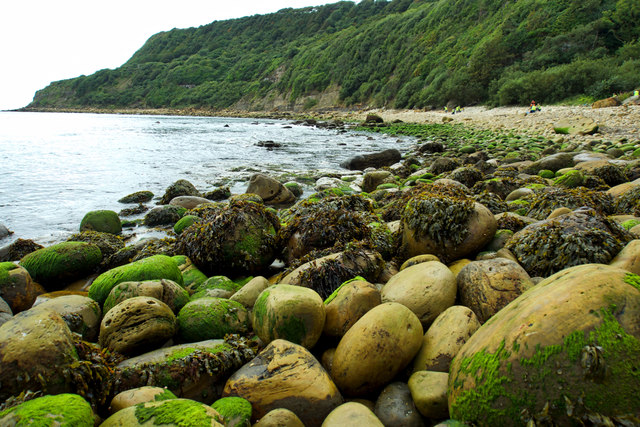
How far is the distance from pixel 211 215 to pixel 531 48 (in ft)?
140

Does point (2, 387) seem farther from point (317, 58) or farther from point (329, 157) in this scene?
point (317, 58)

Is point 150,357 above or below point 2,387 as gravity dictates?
below

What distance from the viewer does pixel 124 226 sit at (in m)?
7.14

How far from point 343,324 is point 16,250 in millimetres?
5706

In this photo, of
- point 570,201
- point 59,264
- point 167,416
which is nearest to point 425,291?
point 167,416

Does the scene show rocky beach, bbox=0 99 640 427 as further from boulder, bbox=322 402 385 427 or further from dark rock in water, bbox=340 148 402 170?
dark rock in water, bbox=340 148 402 170

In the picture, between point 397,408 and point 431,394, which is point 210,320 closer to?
point 397,408

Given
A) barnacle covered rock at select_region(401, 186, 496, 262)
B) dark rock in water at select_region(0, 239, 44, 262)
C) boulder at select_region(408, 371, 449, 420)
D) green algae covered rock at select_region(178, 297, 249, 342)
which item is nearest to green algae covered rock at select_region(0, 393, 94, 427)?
green algae covered rock at select_region(178, 297, 249, 342)

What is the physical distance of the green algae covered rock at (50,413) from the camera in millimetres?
1444

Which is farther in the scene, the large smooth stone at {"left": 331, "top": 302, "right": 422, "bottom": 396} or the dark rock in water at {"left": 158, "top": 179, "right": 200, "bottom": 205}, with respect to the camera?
the dark rock in water at {"left": 158, "top": 179, "right": 200, "bottom": 205}

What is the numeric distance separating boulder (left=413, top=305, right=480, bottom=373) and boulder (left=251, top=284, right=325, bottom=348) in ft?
2.35

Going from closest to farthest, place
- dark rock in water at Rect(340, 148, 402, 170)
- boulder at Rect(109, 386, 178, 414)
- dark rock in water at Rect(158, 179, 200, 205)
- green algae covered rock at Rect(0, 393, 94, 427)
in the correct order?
green algae covered rock at Rect(0, 393, 94, 427), boulder at Rect(109, 386, 178, 414), dark rock in water at Rect(158, 179, 200, 205), dark rock in water at Rect(340, 148, 402, 170)

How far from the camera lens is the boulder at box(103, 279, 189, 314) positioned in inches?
115

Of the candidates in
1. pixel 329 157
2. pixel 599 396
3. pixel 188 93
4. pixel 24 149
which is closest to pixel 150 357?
pixel 599 396
